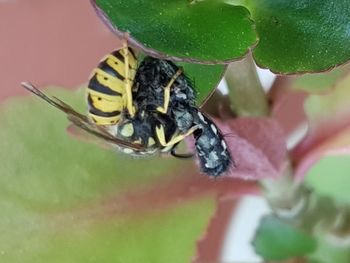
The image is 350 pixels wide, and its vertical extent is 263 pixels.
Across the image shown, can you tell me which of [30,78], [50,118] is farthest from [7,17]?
[50,118]

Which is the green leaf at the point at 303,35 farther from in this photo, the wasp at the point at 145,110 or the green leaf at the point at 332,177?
the green leaf at the point at 332,177

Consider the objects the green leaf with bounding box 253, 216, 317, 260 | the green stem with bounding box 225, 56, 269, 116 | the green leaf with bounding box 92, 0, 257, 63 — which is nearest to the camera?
the green leaf with bounding box 92, 0, 257, 63

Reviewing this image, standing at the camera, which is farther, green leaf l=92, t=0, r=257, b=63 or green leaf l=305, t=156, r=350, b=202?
green leaf l=305, t=156, r=350, b=202

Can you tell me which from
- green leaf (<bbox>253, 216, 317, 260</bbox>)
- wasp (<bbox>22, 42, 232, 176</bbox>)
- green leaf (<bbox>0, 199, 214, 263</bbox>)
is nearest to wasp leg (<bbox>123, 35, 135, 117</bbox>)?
wasp (<bbox>22, 42, 232, 176</bbox>)

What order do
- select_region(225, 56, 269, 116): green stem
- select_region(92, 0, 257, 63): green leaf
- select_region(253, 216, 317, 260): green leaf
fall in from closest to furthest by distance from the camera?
select_region(92, 0, 257, 63): green leaf
select_region(225, 56, 269, 116): green stem
select_region(253, 216, 317, 260): green leaf

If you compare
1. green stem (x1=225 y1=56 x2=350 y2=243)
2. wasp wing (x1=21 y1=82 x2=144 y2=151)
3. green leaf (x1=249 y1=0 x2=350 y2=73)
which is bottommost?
green stem (x1=225 y1=56 x2=350 y2=243)

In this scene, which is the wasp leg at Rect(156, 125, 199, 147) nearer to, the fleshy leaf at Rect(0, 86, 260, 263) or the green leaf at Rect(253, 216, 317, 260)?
the fleshy leaf at Rect(0, 86, 260, 263)
